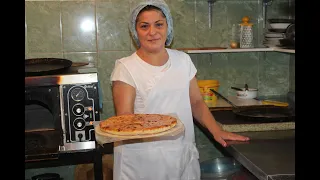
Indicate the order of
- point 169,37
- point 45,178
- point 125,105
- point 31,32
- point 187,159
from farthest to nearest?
point 31,32 < point 45,178 < point 169,37 < point 187,159 < point 125,105

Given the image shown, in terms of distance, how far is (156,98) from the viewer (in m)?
1.83

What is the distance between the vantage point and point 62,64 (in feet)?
7.16

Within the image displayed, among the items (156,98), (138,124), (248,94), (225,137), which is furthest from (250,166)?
(248,94)

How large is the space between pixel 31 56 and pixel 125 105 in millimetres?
1281

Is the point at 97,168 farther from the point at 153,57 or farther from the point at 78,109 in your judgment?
the point at 153,57

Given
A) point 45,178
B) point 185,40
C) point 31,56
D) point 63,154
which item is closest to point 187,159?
point 63,154

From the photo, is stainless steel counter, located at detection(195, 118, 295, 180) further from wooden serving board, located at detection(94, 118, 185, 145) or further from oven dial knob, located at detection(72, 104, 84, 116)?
oven dial knob, located at detection(72, 104, 84, 116)

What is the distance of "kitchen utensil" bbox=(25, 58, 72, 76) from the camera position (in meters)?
1.96

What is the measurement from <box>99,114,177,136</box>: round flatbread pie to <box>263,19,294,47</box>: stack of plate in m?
1.32

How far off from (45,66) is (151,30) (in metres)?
0.71

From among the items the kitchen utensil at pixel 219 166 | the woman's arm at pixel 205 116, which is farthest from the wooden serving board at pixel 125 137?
the kitchen utensil at pixel 219 166

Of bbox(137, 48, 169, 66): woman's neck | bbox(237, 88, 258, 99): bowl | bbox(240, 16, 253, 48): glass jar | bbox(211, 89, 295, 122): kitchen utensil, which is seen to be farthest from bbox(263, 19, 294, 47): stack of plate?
bbox(137, 48, 169, 66): woman's neck

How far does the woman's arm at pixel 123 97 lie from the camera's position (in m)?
1.72

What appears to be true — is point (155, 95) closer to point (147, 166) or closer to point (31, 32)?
point (147, 166)
